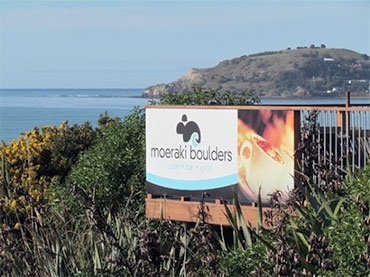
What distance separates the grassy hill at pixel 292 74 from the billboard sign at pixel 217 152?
1195 centimetres

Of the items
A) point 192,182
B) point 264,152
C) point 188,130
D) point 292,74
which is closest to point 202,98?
point 188,130

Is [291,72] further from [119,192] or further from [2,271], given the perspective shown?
[2,271]

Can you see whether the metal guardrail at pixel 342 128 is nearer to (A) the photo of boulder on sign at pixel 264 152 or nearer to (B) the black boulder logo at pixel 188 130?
(A) the photo of boulder on sign at pixel 264 152

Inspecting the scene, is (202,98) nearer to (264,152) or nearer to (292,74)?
(264,152)

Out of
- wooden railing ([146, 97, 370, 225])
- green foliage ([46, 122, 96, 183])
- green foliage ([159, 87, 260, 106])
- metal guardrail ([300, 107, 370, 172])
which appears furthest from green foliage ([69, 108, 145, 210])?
metal guardrail ([300, 107, 370, 172])

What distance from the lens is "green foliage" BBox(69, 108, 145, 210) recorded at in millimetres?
14922

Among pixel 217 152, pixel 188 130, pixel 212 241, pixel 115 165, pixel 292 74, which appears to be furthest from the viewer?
pixel 292 74

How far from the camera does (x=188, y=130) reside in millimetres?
13945

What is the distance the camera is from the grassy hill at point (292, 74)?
27891mm

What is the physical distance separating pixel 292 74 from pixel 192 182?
17.4 metres

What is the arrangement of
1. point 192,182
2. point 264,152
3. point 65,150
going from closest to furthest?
point 264,152, point 192,182, point 65,150

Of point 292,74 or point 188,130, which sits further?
point 292,74

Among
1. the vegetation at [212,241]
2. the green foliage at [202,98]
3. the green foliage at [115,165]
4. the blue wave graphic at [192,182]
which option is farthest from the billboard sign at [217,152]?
the green foliage at [202,98]

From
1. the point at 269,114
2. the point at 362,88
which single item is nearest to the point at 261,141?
the point at 269,114
